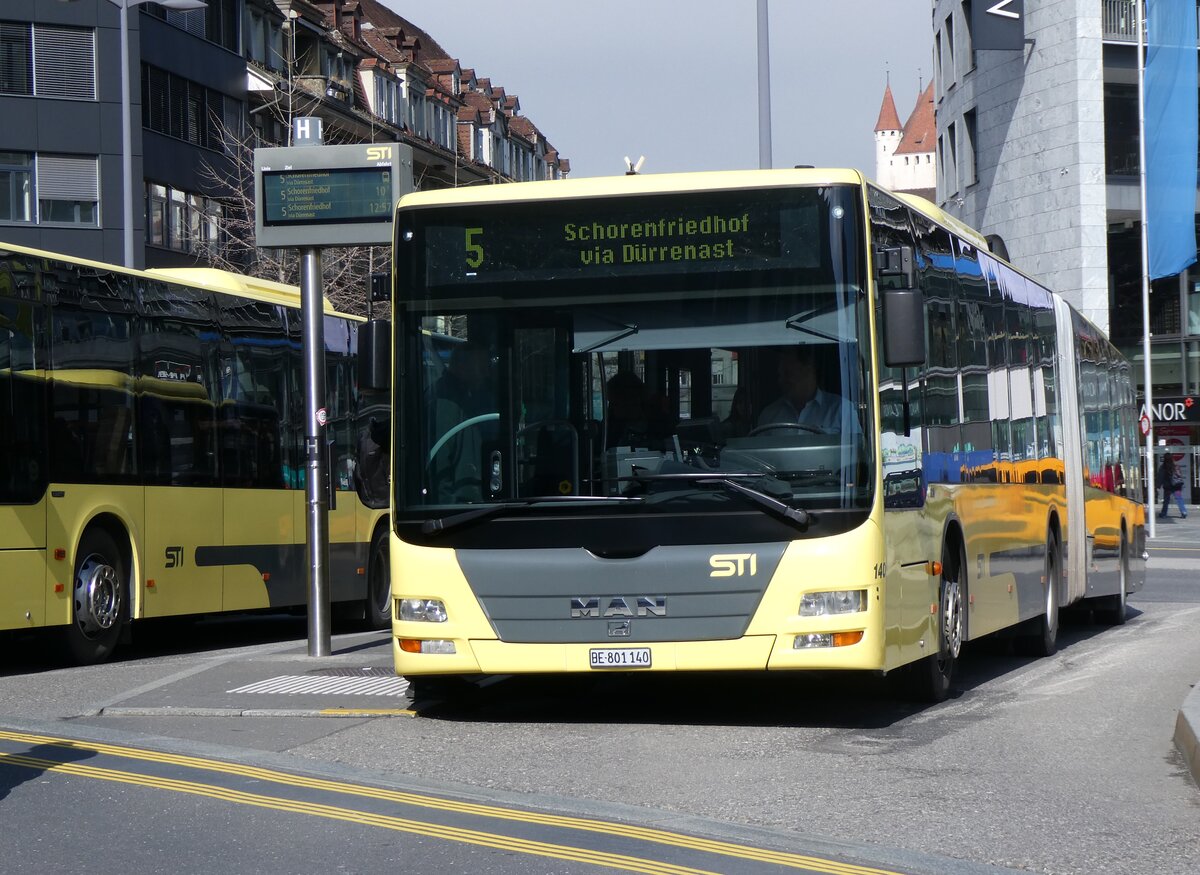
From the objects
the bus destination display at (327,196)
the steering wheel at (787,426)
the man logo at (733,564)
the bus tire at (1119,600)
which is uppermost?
the bus destination display at (327,196)

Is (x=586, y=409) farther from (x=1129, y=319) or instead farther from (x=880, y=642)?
Answer: (x=1129, y=319)

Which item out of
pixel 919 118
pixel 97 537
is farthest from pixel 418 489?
pixel 919 118

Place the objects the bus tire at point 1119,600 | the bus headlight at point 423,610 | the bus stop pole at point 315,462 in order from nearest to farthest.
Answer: the bus headlight at point 423,610
the bus stop pole at point 315,462
the bus tire at point 1119,600

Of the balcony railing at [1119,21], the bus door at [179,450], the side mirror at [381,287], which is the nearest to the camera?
the side mirror at [381,287]

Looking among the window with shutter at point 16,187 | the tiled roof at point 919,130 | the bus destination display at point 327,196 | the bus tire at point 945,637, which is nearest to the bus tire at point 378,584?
the bus destination display at point 327,196

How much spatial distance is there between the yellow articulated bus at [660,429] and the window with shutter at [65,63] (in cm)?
3595

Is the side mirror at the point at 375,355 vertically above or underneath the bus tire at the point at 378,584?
above

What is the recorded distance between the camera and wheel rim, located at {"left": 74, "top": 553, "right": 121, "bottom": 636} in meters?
14.7

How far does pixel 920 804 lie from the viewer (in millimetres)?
7816

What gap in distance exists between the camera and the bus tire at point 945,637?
11266 mm

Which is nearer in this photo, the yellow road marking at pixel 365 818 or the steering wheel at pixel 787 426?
the yellow road marking at pixel 365 818

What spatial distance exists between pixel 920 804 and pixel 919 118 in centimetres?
16817

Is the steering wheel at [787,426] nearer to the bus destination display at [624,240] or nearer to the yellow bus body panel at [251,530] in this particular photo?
the bus destination display at [624,240]

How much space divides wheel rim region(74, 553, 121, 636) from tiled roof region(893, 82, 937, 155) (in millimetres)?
158897
